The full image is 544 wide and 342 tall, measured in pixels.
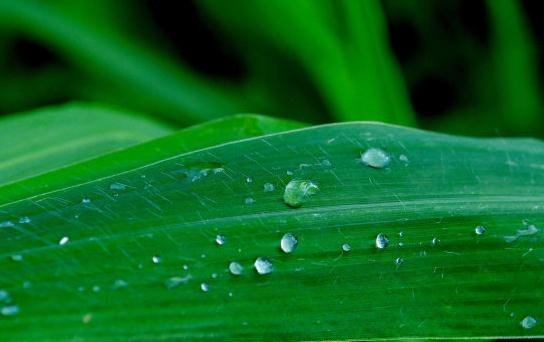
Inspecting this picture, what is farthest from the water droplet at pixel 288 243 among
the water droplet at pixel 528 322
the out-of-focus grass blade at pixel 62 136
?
the out-of-focus grass blade at pixel 62 136

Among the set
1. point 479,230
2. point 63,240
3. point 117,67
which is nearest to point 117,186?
point 63,240

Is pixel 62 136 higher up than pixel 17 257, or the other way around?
pixel 62 136

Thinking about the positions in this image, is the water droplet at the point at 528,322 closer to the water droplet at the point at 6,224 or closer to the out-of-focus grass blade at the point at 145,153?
the out-of-focus grass blade at the point at 145,153

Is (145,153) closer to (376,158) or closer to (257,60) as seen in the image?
(376,158)

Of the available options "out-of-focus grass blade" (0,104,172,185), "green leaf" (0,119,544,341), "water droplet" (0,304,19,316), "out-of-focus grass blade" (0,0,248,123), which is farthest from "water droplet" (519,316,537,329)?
"out-of-focus grass blade" (0,0,248,123)

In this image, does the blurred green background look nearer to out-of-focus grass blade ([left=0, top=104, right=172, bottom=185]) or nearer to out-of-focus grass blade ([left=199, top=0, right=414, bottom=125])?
out-of-focus grass blade ([left=199, top=0, right=414, bottom=125])
